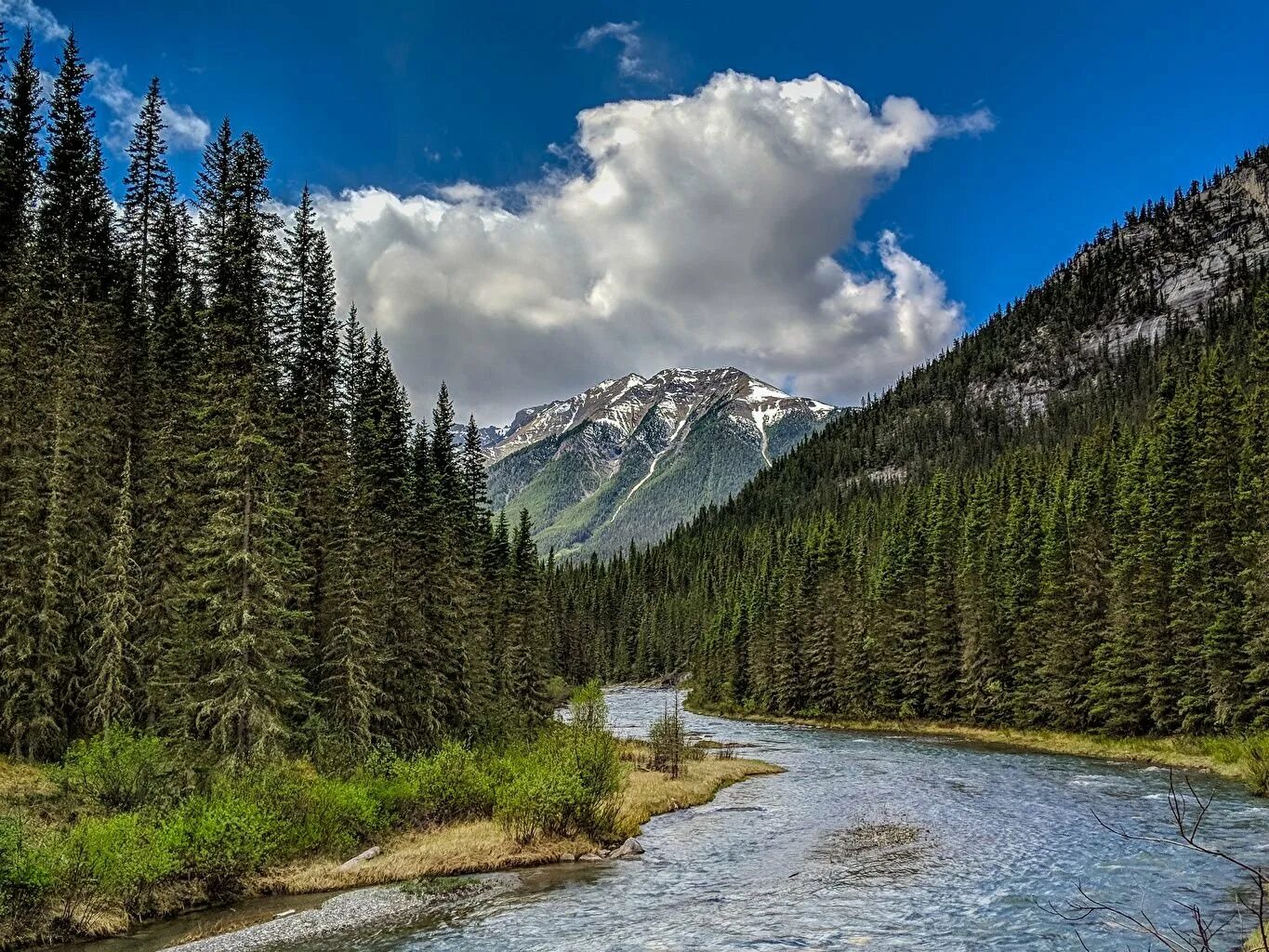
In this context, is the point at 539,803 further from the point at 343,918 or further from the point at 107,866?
the point at 107,866

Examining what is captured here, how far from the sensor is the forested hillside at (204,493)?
105 feet

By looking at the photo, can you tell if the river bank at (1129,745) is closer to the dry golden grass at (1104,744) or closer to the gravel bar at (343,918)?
the dry golden grass at (1104,744)

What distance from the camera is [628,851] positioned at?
26.1 meters

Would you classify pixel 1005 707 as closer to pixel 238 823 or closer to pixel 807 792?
pixel 807 792

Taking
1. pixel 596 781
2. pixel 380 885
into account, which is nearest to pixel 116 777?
pixel 380 885

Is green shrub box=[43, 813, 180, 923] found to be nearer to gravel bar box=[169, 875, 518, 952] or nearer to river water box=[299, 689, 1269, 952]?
gravel bar box=[169, 875, 518, 952]

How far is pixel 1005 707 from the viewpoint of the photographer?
66625mm

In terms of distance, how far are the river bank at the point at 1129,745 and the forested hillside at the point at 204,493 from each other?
1361 inches

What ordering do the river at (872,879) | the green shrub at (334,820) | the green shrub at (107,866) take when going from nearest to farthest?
the river at (872,879)
the green shrub at (107,866)
the green shrub at (334,820)

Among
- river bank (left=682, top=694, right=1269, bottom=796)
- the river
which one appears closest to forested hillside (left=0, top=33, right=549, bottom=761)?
the river

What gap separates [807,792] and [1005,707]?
3528cm

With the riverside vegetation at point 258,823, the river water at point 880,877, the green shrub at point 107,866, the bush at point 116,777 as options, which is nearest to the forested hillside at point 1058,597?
the river water at point 880,877

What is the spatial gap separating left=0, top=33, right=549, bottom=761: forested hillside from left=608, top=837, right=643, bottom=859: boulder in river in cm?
1299

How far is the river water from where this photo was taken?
17.6 meters
